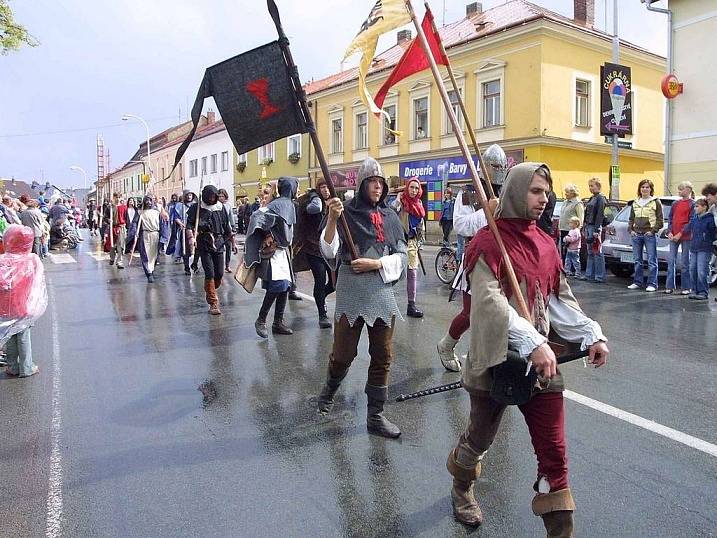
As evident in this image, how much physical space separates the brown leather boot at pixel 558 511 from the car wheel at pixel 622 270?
37.9ft

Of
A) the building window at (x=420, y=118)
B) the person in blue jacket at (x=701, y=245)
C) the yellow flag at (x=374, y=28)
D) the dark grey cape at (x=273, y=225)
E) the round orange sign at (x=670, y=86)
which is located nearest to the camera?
the yellow flag at (x=374, y=28)

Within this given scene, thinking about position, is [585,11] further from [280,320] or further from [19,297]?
[19,297]

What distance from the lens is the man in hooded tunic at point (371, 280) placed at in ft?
13.7

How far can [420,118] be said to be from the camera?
3025 centimetres

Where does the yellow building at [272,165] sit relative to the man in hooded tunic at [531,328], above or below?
above

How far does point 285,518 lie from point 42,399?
303 cm

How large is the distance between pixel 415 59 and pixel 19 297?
158 inches

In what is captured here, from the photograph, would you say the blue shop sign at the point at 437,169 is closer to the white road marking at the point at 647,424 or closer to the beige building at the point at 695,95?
the beige building at the point at 695,95

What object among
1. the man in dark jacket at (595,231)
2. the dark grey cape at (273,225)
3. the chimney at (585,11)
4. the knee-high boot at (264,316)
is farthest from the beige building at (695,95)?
the knee-high boot at (264,316)

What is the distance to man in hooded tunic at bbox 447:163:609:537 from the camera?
2598 mm

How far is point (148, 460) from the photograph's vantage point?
12.9 feet

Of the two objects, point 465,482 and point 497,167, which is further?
point 497,167

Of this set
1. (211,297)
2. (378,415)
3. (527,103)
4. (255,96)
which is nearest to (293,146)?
(527,103)

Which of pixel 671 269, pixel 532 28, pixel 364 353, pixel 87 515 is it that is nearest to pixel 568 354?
pixel 87 515
